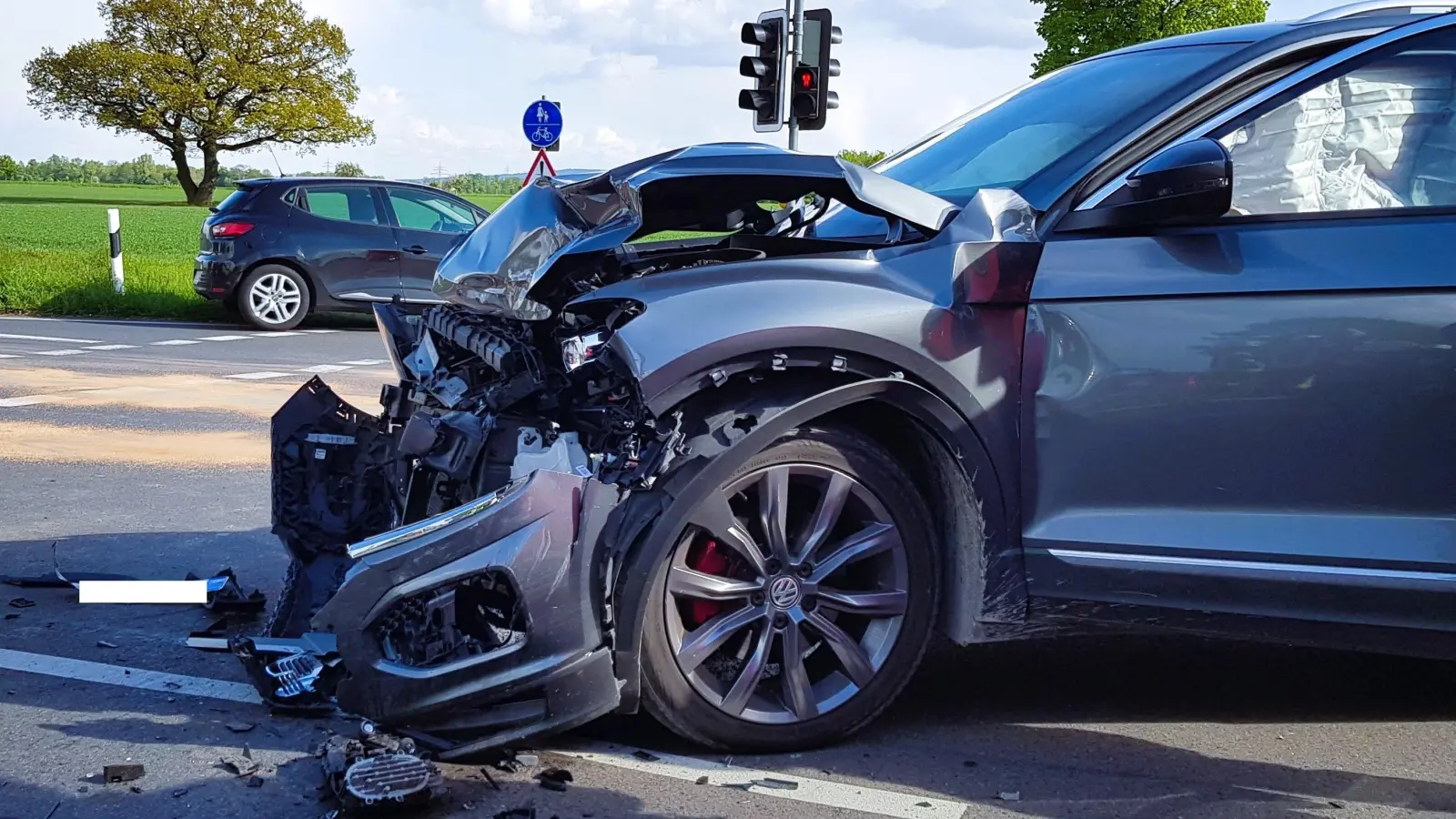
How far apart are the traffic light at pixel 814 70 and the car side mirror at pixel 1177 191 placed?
12.8 meters

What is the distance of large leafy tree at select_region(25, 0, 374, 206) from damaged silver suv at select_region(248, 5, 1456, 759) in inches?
3075

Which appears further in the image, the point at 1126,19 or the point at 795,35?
the point at 1126,19

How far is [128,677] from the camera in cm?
394

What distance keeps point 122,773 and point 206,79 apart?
269 feet

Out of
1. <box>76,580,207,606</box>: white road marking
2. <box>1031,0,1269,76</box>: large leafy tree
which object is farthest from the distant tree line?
<box>76,580,207,606</box>: white road marking

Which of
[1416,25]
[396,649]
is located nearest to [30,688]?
[396,649]

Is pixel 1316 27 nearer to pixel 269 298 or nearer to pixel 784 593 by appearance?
pixel 784 593

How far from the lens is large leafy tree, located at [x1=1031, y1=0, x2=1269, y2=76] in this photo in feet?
139

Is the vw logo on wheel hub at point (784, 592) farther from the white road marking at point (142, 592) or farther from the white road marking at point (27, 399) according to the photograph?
the white road marking at point (27, 399)

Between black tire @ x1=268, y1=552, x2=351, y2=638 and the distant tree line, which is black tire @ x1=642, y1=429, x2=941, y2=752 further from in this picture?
the distant tree line

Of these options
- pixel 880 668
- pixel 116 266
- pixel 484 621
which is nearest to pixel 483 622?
pixel 484 621

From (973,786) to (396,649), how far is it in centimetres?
139

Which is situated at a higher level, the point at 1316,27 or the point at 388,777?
the point at 1316,27

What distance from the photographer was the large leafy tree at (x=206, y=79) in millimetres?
76938
